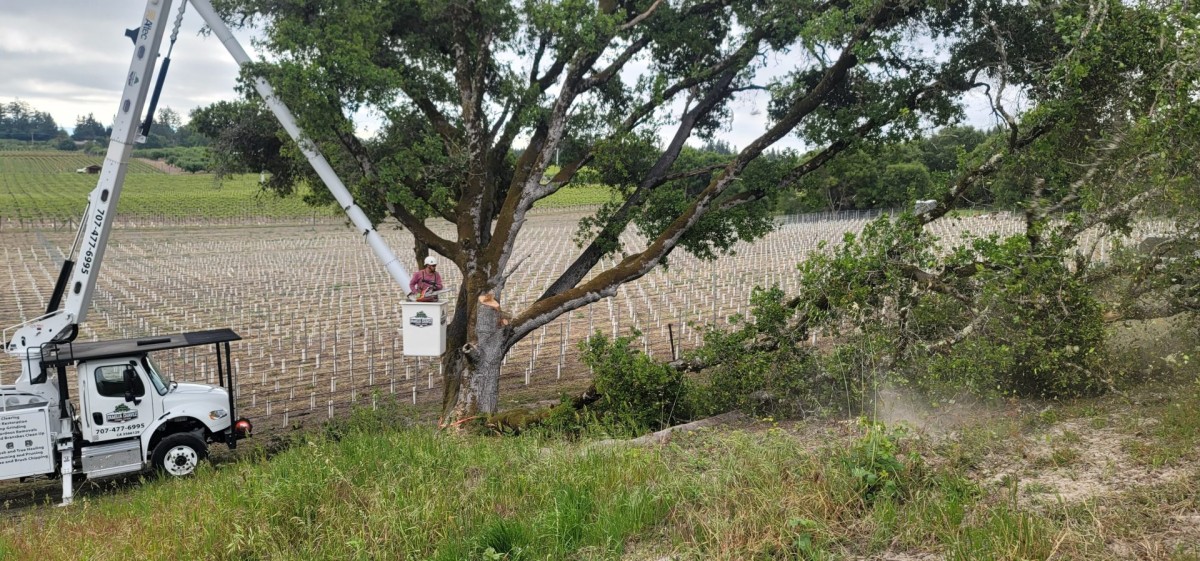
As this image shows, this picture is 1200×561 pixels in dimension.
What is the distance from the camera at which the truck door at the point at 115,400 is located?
34.6ft

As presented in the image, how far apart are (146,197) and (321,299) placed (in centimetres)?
5435

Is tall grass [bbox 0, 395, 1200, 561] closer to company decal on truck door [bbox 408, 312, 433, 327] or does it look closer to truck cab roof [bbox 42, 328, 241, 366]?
truck cab roof [bbox 42, 328, 241, 366]

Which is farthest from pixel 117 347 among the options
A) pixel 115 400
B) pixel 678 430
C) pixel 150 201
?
pixel 150 201

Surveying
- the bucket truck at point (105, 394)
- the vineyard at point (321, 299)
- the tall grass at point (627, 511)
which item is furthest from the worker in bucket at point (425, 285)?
the tall grass at point (627, 511)

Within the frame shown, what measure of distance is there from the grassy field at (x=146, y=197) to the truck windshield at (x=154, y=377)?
3835cm

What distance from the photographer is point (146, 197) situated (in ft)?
232

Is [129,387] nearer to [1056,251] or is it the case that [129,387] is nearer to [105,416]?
[105,416]

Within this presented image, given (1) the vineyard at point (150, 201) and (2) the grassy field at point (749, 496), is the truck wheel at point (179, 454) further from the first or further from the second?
(1) the vineyard at point (150, 201)

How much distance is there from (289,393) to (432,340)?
6082 millimetres

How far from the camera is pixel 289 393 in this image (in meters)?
15.6

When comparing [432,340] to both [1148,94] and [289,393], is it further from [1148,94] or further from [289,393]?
[1148,94]

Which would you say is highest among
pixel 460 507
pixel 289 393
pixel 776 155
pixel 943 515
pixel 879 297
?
pixel 776 155

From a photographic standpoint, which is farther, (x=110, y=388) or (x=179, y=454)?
(x=179, y=454)

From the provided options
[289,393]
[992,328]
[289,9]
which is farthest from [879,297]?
[289,393]
